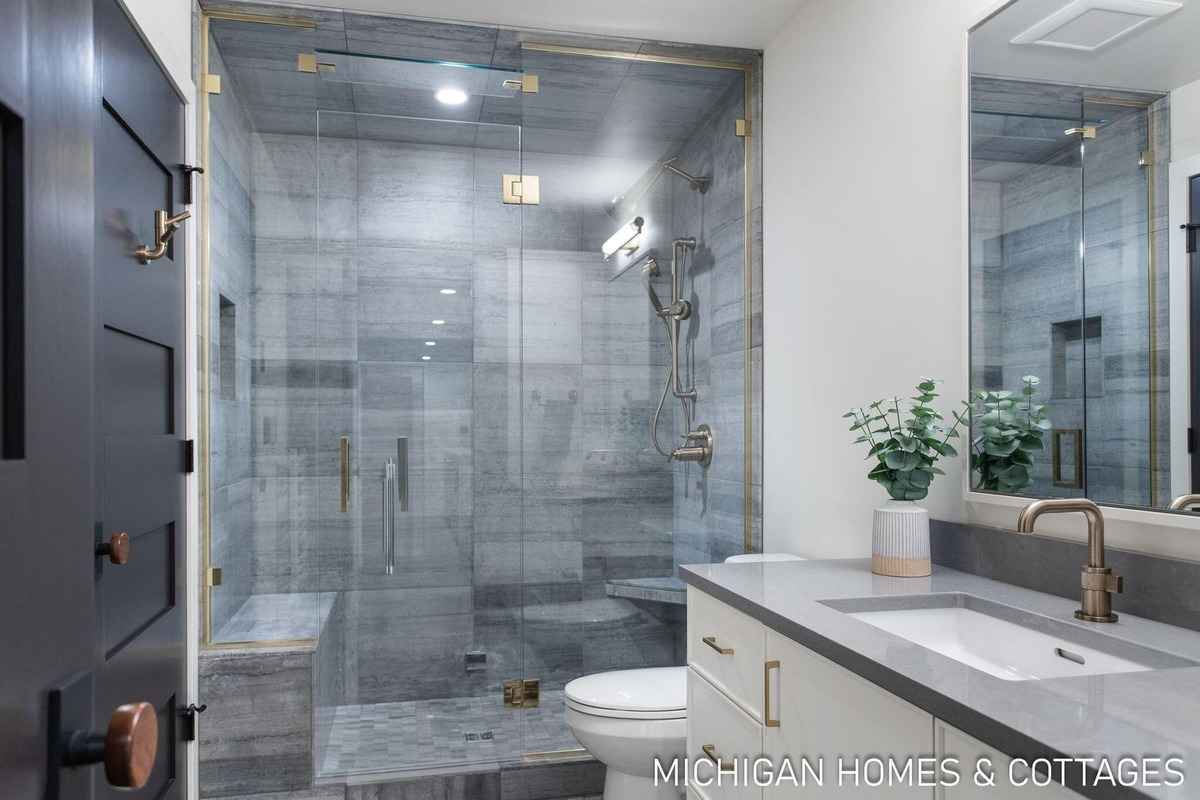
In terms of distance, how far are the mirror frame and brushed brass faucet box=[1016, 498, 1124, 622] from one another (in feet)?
0.35

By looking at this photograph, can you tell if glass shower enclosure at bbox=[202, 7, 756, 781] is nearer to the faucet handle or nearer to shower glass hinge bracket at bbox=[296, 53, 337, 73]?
shower glass hinge bracket at bbox=[296, 53, 337, 73]

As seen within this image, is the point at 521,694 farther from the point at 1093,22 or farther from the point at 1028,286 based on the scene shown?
the point at 1093,22

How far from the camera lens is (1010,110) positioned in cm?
184

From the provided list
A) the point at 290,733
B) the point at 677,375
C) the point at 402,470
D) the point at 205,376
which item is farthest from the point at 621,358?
the point at 290,733

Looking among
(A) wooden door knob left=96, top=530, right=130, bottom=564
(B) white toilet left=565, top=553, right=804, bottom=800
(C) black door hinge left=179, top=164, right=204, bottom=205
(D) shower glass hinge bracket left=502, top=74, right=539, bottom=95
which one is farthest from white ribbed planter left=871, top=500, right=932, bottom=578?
(D) shower glass hinge bracket left=502, top=74, right=539, bottom=95

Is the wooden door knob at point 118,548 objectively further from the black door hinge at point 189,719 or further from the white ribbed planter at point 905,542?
the white ribbed planter at point 905,542

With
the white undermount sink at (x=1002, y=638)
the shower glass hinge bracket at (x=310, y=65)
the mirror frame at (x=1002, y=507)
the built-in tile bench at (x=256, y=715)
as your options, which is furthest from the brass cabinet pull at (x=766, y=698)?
the shower glass hinge bracket at (x=310, y=65)

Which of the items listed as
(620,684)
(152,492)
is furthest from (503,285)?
(152,492)

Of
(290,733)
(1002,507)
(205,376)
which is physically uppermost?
(205,376)

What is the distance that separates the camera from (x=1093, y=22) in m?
1.61

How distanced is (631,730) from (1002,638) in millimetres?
1144

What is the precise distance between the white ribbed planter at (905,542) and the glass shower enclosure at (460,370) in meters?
1.24

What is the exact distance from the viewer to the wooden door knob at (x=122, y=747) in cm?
67

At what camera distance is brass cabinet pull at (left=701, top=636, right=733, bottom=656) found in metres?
1.77
